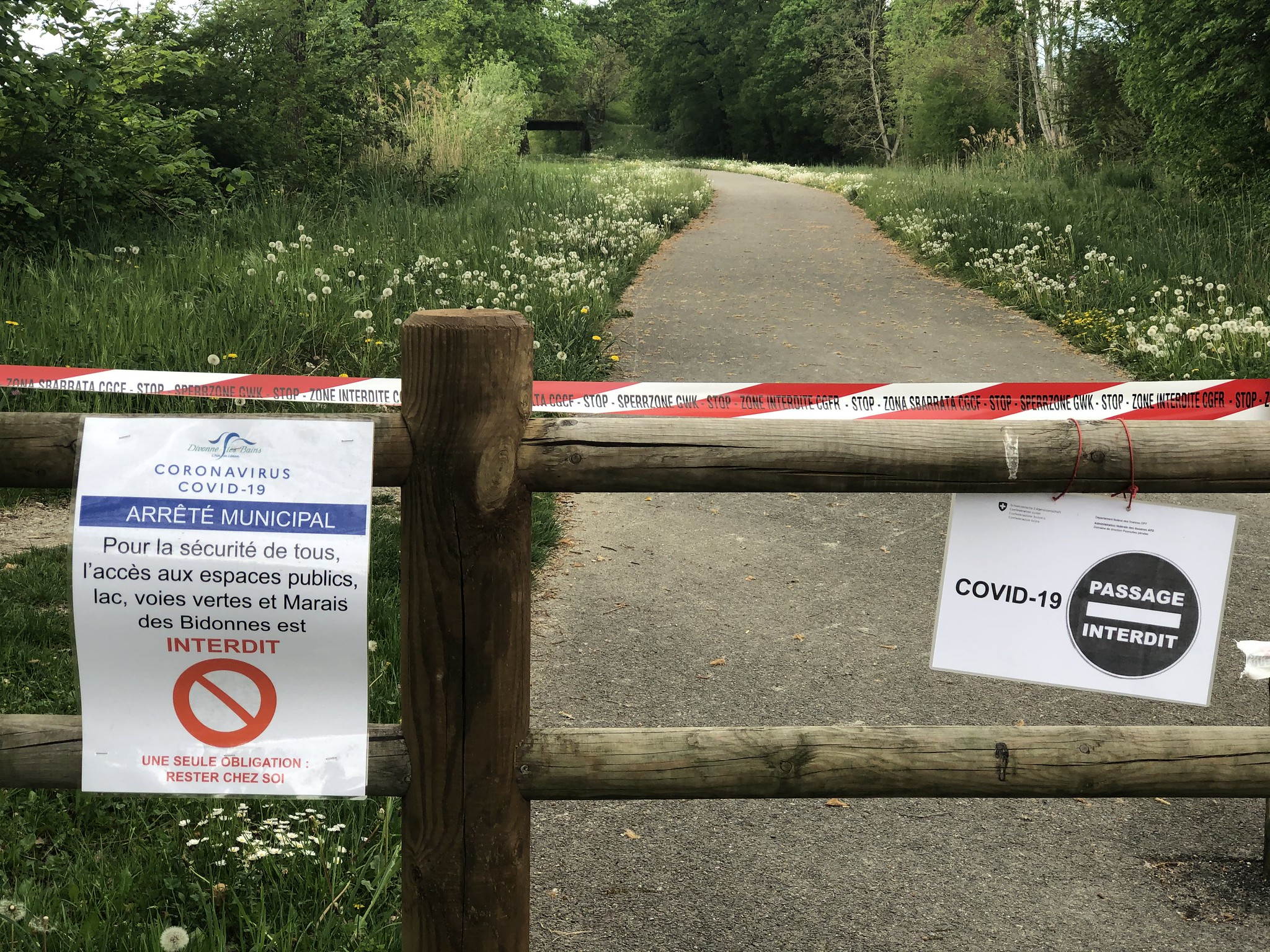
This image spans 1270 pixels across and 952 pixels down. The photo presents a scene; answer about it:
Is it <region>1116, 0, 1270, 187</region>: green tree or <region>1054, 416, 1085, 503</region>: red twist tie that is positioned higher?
<region>1116, 0, 1270, 187</region>: green tree

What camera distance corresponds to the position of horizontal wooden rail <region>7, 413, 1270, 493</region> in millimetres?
2072

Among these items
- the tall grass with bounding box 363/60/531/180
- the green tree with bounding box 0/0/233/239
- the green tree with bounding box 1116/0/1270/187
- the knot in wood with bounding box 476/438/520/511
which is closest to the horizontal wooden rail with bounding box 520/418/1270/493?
the knot in wood with bounding box 476/438/520/511

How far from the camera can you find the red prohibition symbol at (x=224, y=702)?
204 cm

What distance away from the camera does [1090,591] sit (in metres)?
2.22

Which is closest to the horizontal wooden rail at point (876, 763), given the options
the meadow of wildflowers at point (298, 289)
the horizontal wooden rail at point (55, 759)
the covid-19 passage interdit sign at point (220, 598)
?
the horizontal wooden rail at point (55, 759)

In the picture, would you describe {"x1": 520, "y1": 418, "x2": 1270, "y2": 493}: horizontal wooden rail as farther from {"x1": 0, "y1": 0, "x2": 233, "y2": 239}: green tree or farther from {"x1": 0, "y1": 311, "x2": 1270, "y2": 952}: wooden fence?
{"x1": 0, "y1": 0, "x2": 233, "y2": 239}: green tree

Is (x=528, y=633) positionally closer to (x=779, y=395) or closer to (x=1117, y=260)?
(x=779, y=395)

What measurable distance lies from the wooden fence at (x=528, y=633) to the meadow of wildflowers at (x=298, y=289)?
17.5ft

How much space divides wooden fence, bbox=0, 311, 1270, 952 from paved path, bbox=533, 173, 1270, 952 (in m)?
1.05

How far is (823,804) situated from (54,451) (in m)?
2.68

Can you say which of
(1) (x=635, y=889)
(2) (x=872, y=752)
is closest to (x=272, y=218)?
(1) (x=635, y=889)

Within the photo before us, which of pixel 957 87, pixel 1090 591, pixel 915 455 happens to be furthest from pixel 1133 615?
pixel 957 87

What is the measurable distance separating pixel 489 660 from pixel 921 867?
76.2 inches

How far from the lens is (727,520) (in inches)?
268
